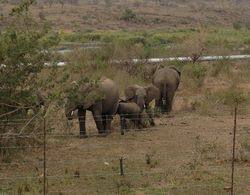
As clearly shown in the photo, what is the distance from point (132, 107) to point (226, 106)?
14.5 ft

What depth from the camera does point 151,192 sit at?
11.0m

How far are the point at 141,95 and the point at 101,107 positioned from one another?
1.70 meters

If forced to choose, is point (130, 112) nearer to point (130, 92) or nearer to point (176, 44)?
point (130, 92)

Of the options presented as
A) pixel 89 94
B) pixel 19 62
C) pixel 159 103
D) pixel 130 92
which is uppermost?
pixel 19 62

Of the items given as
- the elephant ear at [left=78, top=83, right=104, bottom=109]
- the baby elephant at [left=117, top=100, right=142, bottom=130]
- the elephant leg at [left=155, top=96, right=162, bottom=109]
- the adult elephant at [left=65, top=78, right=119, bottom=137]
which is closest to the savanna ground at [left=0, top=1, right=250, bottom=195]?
the adult elephant at [left=65, top=78, right=119, bottom=137]

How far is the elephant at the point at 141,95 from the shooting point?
56.4ft

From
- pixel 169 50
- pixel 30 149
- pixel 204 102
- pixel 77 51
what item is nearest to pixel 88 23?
pixel 169 50

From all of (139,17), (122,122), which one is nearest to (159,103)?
(122,122)

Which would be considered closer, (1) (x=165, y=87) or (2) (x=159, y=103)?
(2) (x=159, y=103)

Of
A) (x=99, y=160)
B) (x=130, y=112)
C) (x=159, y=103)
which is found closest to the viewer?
(x=99, y=160)

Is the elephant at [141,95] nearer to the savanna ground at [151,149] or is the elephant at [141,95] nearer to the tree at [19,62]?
the savanna ground at [151,149]

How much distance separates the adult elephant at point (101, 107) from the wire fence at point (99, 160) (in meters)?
0.41

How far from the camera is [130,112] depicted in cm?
1664

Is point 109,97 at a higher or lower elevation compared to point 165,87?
higher
